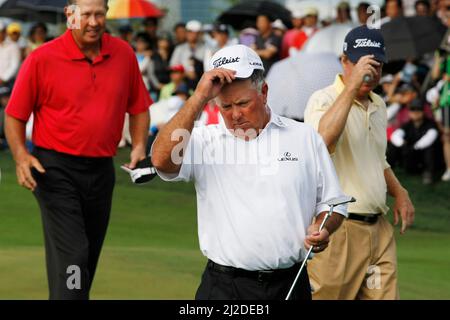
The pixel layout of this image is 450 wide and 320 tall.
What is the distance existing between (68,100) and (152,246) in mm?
5141

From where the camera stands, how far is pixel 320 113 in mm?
7133

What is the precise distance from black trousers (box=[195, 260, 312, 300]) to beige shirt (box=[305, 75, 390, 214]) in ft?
4.94

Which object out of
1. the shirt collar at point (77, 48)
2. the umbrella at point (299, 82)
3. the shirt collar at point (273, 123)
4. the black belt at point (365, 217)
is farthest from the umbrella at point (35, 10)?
the shirt collar at point (273, 123)

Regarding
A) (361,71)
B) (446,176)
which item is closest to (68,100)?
(361,71)

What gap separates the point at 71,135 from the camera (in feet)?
25.5

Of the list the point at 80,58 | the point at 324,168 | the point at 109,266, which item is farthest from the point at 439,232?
the point at 324,168

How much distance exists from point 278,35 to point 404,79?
271cm

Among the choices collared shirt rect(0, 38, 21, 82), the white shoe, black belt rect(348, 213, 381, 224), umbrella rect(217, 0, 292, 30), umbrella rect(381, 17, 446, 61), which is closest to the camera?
black belt rect(348, 213, 381, 224)

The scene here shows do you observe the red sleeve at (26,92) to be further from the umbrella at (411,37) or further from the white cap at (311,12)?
the white cap at (311,12)

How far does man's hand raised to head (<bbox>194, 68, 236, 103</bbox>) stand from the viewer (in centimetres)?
539

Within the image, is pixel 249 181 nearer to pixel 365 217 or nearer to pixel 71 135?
pixel 365 217

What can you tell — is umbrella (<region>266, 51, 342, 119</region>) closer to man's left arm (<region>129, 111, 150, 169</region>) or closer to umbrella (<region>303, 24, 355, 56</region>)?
umbrella (<region>303, 24, 355, 56</region>)

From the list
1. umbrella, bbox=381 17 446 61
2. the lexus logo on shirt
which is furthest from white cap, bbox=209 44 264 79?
umbrella, bbox=381 17 446 61
